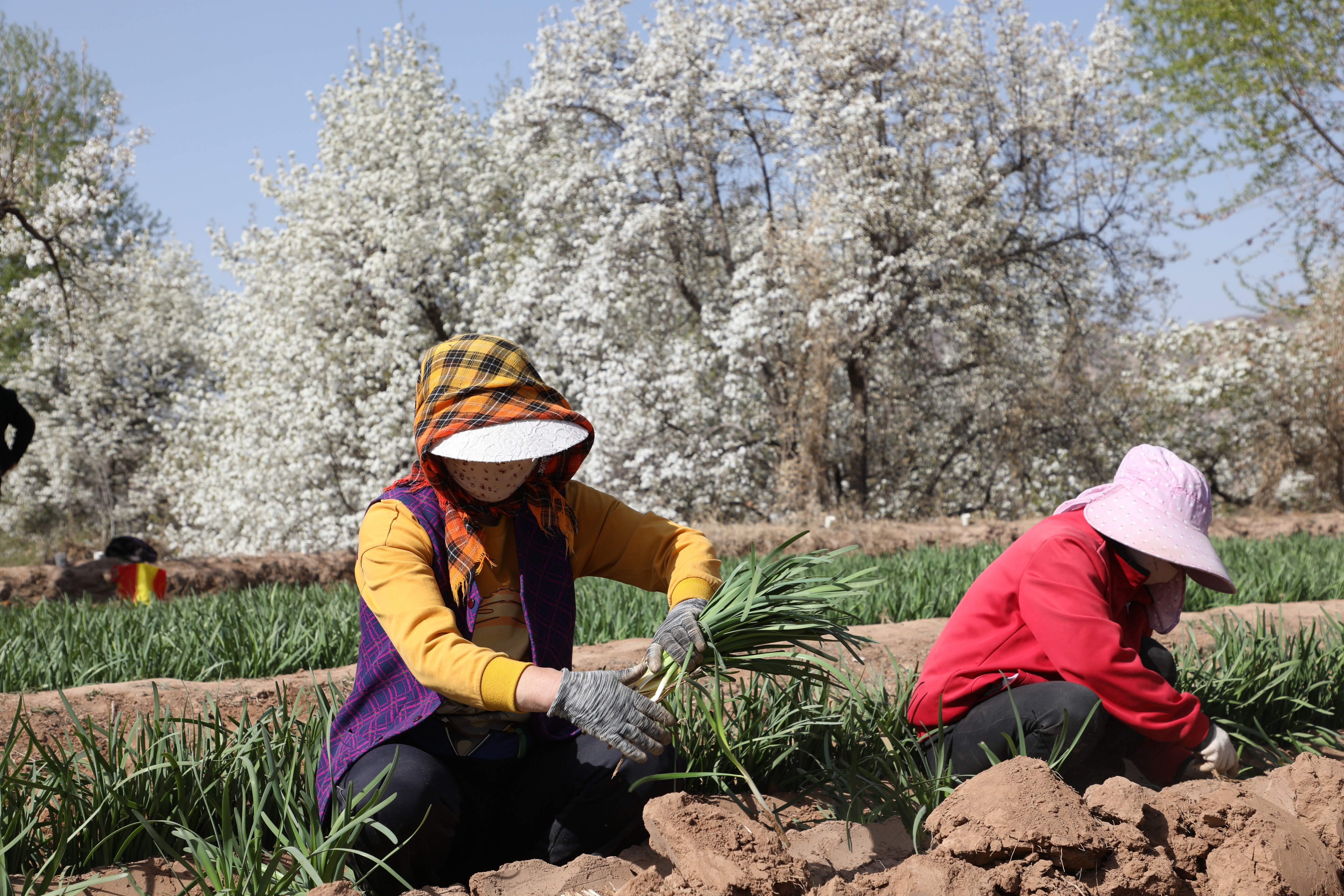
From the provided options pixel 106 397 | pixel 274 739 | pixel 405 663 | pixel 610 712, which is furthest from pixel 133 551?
pixel 106 397

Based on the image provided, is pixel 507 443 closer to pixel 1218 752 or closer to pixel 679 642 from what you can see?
pixel 679 642

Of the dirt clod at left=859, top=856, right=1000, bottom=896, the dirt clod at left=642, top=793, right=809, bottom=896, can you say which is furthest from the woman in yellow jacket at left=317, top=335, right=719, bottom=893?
the dirt clod at left=859, top=856, right=1000, bottom=896

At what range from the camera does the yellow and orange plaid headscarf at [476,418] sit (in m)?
1.94

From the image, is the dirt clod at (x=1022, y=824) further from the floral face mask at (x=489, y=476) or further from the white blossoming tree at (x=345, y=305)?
the white blossoming tree at (x=345, y=305)

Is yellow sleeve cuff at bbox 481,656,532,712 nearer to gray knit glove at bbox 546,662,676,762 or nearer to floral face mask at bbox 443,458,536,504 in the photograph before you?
gray knit glove at bbox 546,662,676,762

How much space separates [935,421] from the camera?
1389 cm

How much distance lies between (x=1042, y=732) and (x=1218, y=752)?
43 centimetres

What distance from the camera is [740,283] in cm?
1238

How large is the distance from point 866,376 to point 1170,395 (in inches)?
190

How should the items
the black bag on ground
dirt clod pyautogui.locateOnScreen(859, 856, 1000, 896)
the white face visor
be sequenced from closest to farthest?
dirt clod pyautogui.locateOnScreen(859, 856, 1000, 896) → the white face visor → the black bag on ground

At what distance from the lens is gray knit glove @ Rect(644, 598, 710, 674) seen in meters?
1.87

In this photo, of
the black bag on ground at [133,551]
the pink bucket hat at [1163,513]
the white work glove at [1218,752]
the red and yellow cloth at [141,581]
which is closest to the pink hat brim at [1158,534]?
the pink bucket hat at [1163,513]

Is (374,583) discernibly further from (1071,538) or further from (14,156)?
(14,156)

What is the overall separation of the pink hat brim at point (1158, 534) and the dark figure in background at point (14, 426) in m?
6.12
